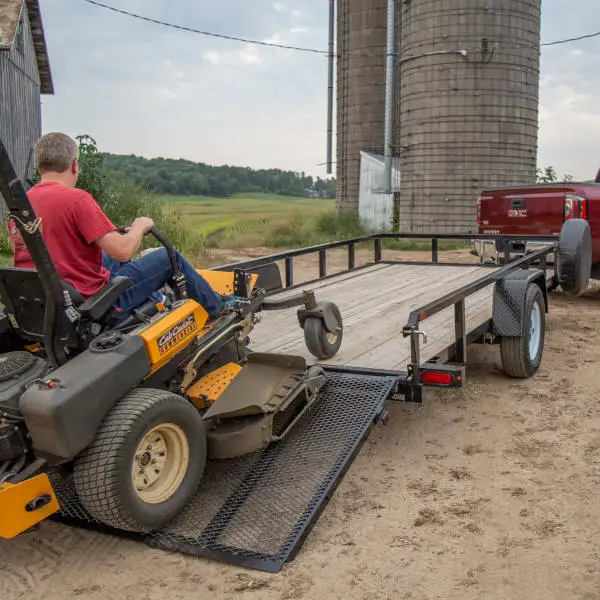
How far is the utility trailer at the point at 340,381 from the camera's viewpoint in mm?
3301

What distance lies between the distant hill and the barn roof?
44.4 ft

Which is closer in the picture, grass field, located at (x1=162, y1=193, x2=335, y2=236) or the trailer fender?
the trailer fender

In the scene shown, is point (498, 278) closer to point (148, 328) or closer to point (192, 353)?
point (192, 353)

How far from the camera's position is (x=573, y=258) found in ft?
20.9

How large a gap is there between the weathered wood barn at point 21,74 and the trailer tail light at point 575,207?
12.8 metres

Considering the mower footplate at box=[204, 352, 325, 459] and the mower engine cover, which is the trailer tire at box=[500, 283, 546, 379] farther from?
the mower engine cover

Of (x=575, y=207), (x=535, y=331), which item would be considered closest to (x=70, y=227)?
(x=535, y=331)

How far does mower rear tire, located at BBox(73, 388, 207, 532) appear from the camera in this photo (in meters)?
2.98

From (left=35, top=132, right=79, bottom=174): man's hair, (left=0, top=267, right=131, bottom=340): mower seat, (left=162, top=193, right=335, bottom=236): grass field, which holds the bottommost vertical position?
(left=0, top=267, right=131, bottom=340): mower seat

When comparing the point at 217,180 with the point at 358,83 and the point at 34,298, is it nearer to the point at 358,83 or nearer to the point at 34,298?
the point at 358,83

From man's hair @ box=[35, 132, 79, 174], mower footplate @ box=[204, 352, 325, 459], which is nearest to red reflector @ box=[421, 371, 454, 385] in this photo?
mower footplate @ box=[204, 352, 325, 459]

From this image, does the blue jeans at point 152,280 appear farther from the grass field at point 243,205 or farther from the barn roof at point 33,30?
the grass field at point 243,205

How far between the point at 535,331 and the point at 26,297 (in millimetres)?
4195

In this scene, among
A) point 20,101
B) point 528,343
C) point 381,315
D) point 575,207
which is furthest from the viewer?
point 20,101
